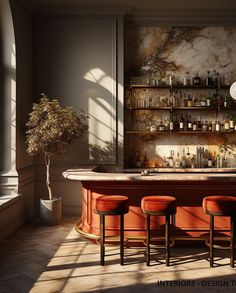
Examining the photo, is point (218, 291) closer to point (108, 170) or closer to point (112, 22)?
point (108, 170)

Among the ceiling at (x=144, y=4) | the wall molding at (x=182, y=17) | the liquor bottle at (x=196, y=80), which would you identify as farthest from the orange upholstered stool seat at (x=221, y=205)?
the wall molding at (x=182, y=17)

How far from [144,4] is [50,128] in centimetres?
282

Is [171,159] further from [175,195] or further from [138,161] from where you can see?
[175,195]

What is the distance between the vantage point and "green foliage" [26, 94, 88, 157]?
5488 millimetres

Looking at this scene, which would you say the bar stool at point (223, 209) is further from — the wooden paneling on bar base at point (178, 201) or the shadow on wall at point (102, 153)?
the shadow on wall at point (102, 153)

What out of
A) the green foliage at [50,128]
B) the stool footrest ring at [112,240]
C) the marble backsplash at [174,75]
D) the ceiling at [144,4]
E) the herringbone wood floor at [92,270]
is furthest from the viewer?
the marble backsplash at [174,75]

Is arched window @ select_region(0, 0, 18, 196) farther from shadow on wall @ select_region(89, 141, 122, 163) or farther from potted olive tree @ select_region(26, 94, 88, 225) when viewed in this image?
shadow on wall @ select_region(89, 141, 122, 163)

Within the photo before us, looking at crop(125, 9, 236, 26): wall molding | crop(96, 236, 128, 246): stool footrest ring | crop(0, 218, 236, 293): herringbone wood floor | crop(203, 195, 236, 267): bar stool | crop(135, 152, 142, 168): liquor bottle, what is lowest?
crop(0, 218, 236, 293): herringbone wood floor

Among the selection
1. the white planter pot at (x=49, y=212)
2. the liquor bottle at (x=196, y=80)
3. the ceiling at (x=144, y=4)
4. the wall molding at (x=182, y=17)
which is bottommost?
the white planter pot at (x=49, y=212)

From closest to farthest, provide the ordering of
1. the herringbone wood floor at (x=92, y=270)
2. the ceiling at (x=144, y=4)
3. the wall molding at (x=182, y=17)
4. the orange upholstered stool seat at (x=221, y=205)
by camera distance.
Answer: the herringbone wood floor at (x=92, y=270)
the orange upholstered stool seat at (x=221, y=205)
the ceiling at (x=144, y=4)
the wall molding at (x=182, y=17)

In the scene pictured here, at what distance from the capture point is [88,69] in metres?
6.56

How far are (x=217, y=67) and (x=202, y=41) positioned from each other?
1.86ft

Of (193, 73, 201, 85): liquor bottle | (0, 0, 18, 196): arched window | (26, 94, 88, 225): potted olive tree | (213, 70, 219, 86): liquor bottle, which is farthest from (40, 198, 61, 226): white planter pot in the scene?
(213, 70, 219, 86): liquor bottle

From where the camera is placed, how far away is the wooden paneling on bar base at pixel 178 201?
4.58 meters
